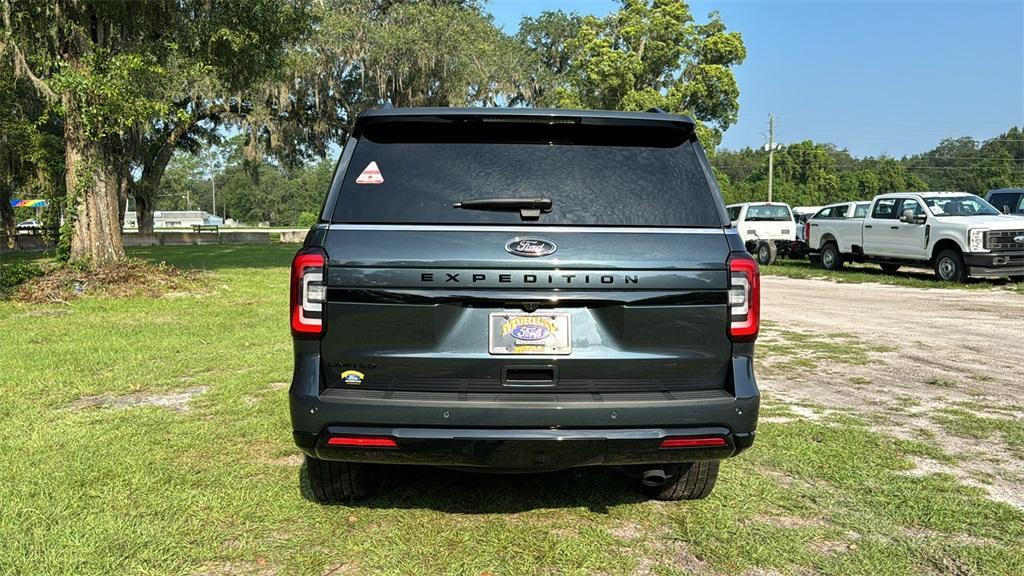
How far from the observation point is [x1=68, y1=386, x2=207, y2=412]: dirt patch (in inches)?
221

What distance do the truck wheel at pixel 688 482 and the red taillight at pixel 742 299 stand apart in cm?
85

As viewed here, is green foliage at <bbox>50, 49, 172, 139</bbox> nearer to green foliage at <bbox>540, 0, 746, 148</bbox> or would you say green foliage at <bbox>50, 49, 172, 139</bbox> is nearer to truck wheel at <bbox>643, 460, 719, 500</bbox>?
truck wheel at <bbox>643, 460, 719, 500</bbox>

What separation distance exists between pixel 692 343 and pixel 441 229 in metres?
1.16

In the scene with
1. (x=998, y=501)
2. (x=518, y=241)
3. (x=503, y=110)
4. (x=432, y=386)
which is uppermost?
(x=503, y=110)

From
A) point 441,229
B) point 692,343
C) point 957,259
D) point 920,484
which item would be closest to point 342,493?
point 441,229

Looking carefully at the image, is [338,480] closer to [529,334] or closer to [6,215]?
[529,334]

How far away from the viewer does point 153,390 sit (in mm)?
6184

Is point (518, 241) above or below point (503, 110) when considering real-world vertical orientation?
below

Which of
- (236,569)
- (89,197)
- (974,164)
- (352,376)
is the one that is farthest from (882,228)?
(974,164)

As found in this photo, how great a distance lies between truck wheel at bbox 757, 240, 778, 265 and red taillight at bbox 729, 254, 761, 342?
69.2 ft

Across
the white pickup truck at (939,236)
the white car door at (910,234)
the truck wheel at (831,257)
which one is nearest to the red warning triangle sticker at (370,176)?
the white pickup truck at (939,236)

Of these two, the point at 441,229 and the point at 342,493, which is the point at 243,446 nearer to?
the point at 342,493

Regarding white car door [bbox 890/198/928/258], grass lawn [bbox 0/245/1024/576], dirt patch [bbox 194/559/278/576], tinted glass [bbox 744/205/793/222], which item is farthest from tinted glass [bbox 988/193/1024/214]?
dirt patch [bbox 194/559/278/576]

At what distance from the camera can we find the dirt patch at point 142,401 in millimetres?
5624
